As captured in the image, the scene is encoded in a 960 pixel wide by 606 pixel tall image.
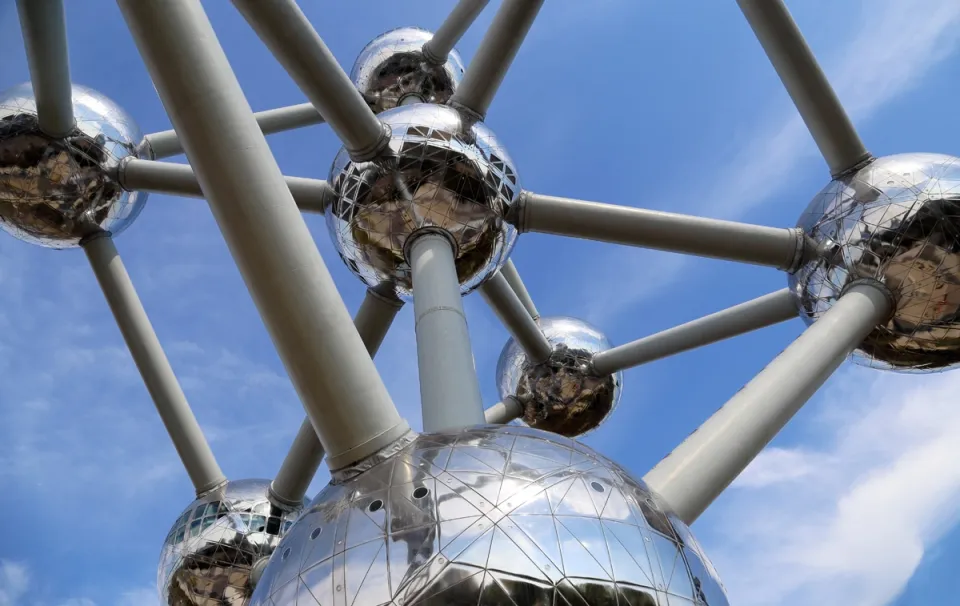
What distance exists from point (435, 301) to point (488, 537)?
225 centimetres

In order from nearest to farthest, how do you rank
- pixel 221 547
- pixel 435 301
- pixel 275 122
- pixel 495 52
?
1. pixel 435 301
2. pixel 495 52
3. pixel 221 547
4. pixel 275 122

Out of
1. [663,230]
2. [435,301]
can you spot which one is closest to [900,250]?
[663,230]

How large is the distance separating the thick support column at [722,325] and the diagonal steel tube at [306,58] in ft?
10.8

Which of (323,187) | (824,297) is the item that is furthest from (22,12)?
(824,297)

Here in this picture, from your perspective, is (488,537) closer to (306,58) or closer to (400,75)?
(306,58)

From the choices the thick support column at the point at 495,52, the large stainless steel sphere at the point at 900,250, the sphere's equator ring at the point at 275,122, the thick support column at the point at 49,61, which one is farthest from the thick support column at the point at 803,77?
the thick support column at the point at 49,61

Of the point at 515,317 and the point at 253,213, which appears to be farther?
the point at 515,317

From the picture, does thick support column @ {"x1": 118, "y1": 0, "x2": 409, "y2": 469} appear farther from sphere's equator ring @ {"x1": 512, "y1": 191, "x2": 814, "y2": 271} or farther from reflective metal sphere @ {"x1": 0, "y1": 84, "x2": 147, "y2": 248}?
reflective metal sphere @ {"x1": 0, "y1": 84, "x2": 147, "y2": 248}

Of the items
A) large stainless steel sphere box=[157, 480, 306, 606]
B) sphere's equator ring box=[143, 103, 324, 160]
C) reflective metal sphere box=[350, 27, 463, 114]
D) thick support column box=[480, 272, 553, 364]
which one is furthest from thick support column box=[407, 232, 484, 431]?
reflective metal sphere box=[350, 27, 463, 114]

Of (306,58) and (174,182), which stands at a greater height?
(174,182)

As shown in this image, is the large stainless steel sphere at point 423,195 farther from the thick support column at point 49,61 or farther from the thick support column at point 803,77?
the thick support column at point 49,61

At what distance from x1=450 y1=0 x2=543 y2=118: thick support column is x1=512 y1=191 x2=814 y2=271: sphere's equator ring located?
2.65ft

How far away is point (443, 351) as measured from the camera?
169 inches

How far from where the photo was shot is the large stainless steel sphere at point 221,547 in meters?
6.65
